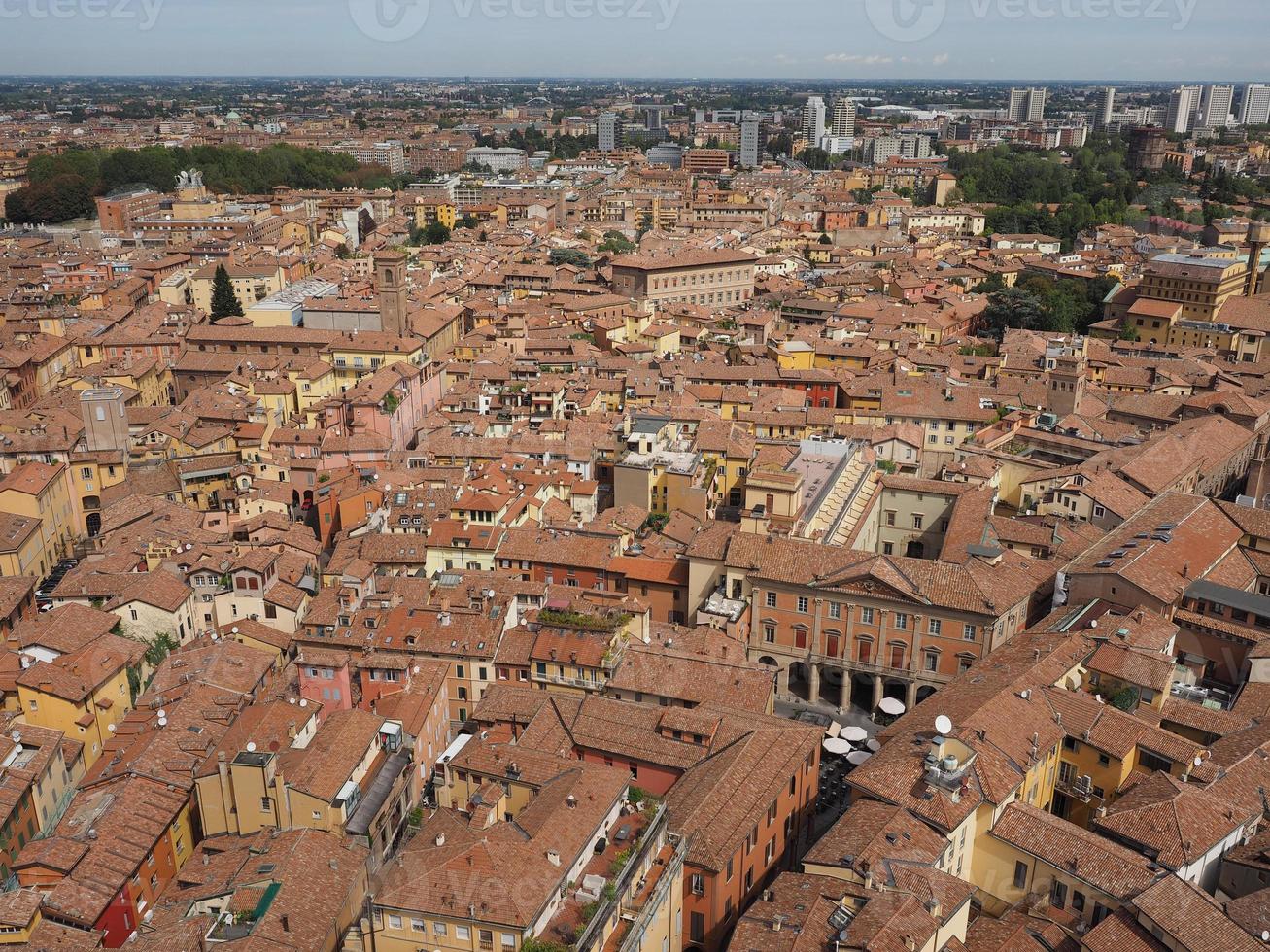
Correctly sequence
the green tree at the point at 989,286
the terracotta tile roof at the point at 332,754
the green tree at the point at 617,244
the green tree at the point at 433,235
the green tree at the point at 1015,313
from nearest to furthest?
the terracotta tile roof at the point at 332,754, the green tree at the point at 1015,313, the green tree at the point at 989,286, the green tree at the point at 617,244, the green tree at the point at 433,235

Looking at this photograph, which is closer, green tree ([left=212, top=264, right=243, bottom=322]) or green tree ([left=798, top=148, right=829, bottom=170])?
green tree ([left=212, top=264, right=243, bottom=322])

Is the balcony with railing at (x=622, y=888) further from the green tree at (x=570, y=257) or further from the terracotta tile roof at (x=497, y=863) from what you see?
the green tree at (x=570, y=257)

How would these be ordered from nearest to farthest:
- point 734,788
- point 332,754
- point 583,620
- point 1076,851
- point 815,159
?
point 1076,851
point 734,788
point 332,754
point 583,620
point 815,159

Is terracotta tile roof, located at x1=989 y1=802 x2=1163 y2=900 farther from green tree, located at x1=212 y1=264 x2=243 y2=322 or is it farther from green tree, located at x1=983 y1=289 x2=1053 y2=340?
green tree, located at x1=212 y1=264 x2=243 y2=322

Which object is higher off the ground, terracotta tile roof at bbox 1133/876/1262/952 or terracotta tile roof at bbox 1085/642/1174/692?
terracotta tile roof at bbox 1085/642/1174/692

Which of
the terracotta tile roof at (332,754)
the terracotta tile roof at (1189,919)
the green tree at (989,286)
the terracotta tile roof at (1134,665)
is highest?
the green tree at (989,286)

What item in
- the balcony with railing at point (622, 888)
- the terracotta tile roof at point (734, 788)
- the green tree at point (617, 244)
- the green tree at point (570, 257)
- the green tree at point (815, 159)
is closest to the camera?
the balcony with railing at point (622, 888)

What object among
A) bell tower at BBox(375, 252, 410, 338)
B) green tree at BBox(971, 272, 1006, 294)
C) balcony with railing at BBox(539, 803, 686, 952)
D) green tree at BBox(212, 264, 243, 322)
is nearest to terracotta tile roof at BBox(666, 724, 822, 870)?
balcony with railing at BBox(539, 803, 686, 952)

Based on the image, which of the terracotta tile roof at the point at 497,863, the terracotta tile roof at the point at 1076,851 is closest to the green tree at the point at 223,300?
the terracotta tile roof at the point at 497,863

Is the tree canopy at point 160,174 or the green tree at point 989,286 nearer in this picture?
the green tree at point 989,286

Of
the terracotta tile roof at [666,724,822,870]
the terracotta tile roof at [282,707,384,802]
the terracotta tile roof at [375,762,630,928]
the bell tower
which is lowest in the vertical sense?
the terracotta tile roof at [666,724,822,870]

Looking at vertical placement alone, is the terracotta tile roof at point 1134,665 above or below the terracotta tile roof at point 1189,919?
above

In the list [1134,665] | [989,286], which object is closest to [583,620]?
[1134,665]

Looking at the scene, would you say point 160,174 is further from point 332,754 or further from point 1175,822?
point 1175,822
